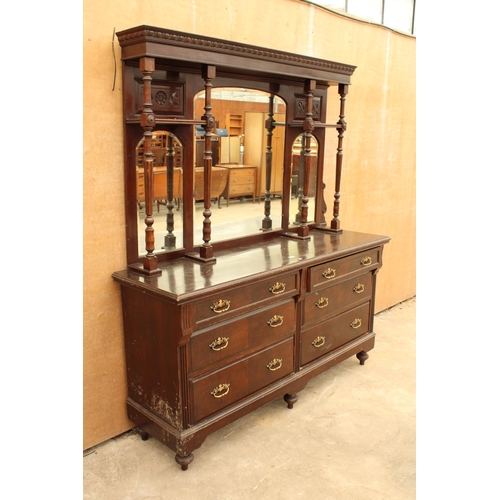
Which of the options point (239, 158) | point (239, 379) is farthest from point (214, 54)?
point (239, 379)

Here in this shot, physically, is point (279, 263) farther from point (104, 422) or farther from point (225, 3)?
point (225, 3)

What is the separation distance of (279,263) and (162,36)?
1339 mm

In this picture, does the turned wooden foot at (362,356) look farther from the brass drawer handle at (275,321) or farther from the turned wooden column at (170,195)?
the turned wooden column at (170,195)

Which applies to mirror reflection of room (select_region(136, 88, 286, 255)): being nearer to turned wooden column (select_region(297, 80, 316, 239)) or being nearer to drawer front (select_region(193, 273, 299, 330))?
turned wooden column (select_region(297, 80, 316, 239))

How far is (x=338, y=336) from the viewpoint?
350cm

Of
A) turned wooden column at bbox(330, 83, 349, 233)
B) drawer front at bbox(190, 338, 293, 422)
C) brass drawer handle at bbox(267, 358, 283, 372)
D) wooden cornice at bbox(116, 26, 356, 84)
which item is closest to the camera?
wooden cornice at bbox(116, 26, 356, 84)

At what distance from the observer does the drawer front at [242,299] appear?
247 cm

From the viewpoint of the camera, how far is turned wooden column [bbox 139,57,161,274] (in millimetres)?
2385

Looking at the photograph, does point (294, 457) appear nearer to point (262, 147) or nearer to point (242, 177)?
point (242, 177)

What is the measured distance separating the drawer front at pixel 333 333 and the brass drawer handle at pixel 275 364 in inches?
8.7

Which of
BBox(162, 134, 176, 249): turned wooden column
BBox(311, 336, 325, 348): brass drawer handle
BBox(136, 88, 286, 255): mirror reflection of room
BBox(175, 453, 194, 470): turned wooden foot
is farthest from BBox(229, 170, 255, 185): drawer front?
BBox(175, 453, 194, 470): turned wooden foot

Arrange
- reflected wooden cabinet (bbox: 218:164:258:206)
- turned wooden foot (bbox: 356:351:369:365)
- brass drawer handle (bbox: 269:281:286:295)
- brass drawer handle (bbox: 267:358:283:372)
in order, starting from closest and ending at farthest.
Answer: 1. brass drawer handle (bbox: 269:281:286:295)
2. brass drawer handle (bbox: 267:358:283:372)
3. reflected wooden cabinet (bbox: 218:164:258:206)
4. turned wooden foot (bbox: 356:351:369:365)

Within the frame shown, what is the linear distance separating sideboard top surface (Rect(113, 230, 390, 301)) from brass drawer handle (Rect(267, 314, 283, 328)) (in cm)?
28

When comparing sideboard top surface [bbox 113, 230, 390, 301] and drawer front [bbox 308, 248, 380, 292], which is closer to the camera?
sideboard top surface [bbox 113, 230, 390, 301]
